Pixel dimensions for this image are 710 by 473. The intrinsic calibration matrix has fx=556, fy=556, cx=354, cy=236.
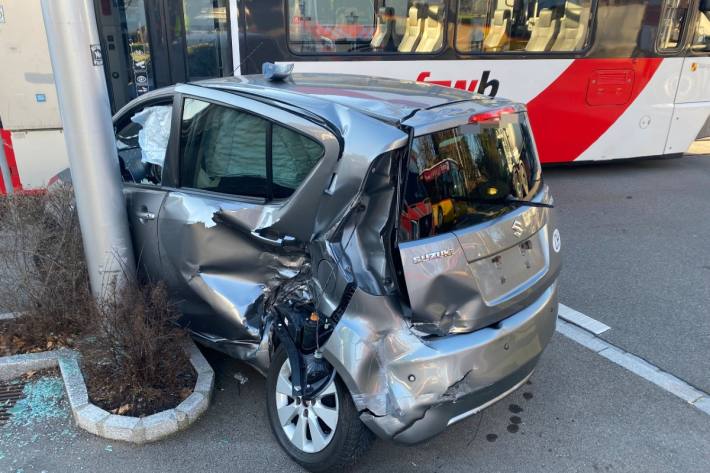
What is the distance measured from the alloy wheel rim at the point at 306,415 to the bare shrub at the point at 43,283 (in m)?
1.50

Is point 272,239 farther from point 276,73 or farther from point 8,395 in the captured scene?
point 8,395

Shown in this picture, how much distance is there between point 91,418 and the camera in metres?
2.96

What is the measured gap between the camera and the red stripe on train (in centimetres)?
751

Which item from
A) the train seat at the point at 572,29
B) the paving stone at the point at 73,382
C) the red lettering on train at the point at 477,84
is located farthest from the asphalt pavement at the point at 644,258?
the paving stone at the point at 73,382

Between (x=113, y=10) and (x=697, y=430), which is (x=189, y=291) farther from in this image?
(x=113, y=10)

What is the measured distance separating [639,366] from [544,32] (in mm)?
5185

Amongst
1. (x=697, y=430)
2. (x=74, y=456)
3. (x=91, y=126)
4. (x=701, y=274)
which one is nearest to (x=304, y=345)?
(x=74, y=456)

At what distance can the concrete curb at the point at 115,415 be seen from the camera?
2.93 meters

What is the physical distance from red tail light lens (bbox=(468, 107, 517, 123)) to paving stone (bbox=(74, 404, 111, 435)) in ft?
8.03

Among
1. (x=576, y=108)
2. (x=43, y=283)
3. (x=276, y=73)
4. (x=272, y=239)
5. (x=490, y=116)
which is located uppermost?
(x=276, y=73)

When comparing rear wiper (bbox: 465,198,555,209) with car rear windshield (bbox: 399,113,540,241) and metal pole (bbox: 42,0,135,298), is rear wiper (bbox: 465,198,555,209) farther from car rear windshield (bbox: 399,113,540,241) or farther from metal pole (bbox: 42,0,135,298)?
metal pole (bbox: 42,0,135,298)

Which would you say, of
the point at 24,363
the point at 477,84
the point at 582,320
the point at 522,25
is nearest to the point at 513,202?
the point at 582,320

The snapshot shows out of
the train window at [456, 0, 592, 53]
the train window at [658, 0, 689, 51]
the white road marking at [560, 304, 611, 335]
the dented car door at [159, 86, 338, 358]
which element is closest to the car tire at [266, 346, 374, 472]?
the dented car door at [159, 86, 338, 358]

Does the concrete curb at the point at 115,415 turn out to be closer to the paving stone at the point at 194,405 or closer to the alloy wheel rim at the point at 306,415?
the paving stone at the point at 194,405
